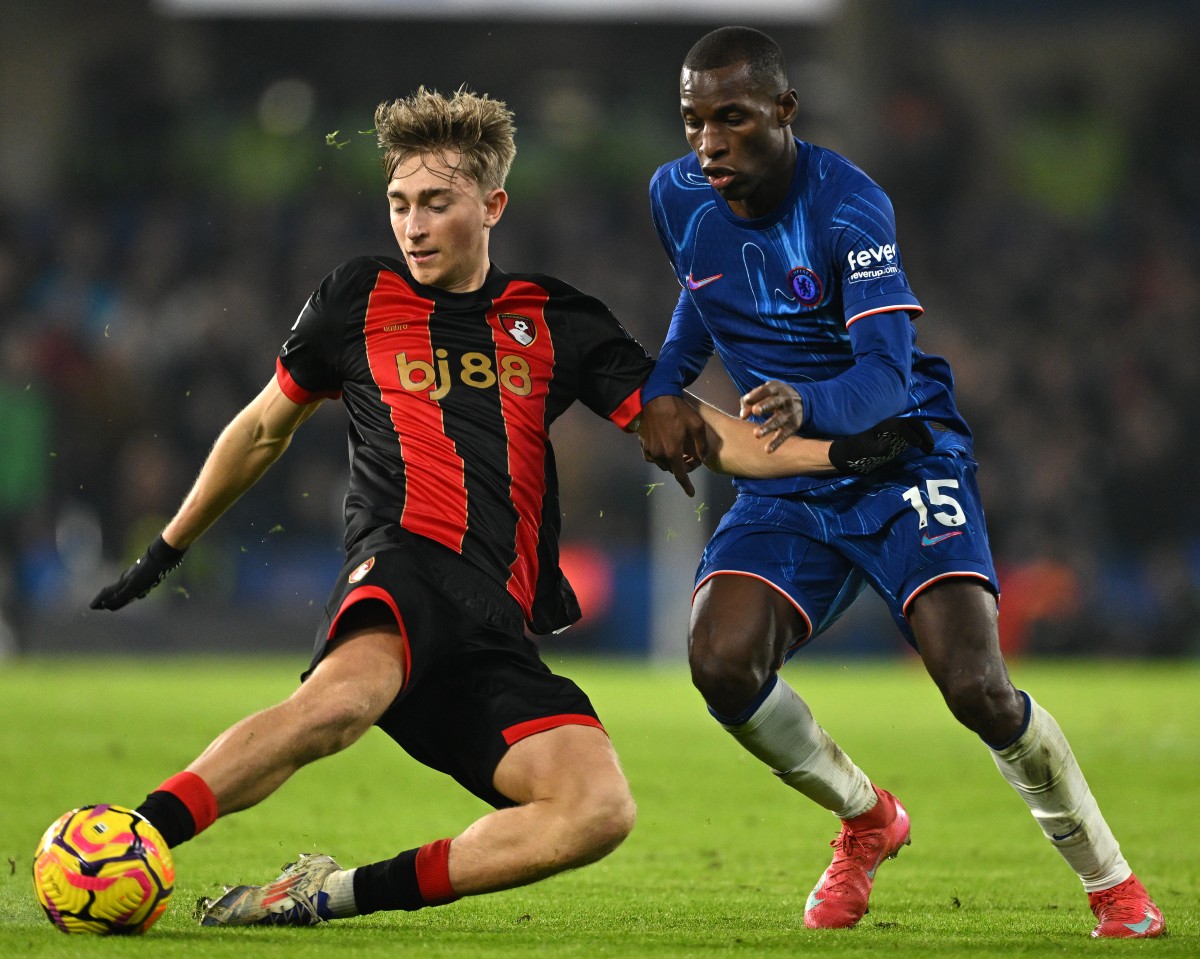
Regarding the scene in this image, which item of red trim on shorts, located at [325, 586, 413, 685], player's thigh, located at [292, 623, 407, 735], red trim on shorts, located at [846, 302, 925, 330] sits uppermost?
red trim on shorts, located at [846, 302, 925, 330]

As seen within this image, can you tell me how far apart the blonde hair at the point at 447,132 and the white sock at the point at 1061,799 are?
1984mm

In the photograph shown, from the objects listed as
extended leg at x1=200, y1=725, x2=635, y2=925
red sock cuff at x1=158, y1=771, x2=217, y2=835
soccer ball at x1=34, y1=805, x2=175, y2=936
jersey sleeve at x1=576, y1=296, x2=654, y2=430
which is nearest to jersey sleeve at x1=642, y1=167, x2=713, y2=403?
jersey sleeve at x1=576, y1=296, x2=654, y2=430

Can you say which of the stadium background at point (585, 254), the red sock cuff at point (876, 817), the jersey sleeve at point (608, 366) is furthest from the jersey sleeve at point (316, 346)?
the stadium background at point (585, 254)

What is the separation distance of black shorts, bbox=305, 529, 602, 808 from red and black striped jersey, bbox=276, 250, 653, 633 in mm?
89

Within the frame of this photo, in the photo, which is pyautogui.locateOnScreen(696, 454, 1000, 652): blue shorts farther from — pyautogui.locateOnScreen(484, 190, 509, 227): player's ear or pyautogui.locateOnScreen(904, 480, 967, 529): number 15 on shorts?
pyautogui.locateOnScreen(484, 190, 509, 227): player's ear

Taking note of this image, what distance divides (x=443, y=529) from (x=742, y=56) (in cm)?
145

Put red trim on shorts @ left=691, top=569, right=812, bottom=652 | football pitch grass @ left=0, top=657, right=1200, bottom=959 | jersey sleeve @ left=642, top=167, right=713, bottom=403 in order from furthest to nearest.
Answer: jersey sleeve @ left=642, top=167, right=713, bottom=403
red trim on shorts @ left=691, top=569, right=812, bottom=652
football pitch grass @ left=0, top=657, right=1200, bottom=959

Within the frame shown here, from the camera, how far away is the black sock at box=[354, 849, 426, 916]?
4047 millimetres

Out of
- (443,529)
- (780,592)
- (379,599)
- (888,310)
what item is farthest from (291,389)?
(888,310)

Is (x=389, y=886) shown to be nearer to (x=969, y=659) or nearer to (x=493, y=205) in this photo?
(x=969, y=659)

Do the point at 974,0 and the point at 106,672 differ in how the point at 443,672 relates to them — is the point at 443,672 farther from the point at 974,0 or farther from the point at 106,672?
the point at 974,0

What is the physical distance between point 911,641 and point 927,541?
0.94ft

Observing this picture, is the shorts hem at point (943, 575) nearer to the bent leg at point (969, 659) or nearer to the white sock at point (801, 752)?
the bent leg at point (969, 659)

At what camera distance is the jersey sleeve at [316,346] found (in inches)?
177
